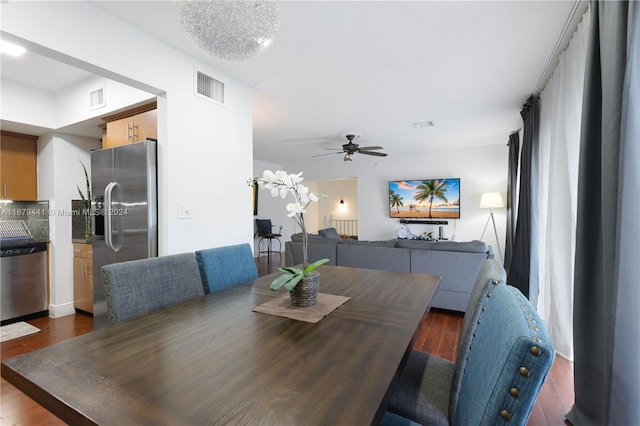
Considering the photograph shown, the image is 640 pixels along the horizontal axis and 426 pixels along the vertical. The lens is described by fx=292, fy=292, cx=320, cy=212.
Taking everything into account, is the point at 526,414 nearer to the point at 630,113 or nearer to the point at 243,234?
the point at 630,113

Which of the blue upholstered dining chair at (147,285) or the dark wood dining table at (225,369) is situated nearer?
the dark wood dining table at (225,369)

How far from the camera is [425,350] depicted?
2568 mm

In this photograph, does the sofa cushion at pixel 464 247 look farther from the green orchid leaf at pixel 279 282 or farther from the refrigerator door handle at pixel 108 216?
the refrigerator door handle at pixel 108 216

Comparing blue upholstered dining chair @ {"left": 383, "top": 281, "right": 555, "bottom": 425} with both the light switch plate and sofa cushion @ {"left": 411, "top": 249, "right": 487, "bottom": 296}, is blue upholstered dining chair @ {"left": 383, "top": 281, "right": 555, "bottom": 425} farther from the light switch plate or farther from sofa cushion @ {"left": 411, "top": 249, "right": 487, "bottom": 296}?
sofa cushion @ {"left": 411, "top": 249, "right": 487, "bottom": 296}

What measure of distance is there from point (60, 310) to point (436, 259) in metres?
4.45

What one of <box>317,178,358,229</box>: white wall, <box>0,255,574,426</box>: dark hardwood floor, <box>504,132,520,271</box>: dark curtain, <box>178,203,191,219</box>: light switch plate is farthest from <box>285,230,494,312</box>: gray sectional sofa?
<box>317,178,358,229</box>: white wall

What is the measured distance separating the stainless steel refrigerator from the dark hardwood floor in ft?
2.09

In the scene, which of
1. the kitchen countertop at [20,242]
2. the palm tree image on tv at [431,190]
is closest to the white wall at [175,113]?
the kitchen countertop at [20,242]

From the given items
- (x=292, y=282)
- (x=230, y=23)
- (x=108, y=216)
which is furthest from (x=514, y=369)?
(x=108, y=216)

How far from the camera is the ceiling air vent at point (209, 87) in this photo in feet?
8.27

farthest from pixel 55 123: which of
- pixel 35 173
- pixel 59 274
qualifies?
pixel 59 274

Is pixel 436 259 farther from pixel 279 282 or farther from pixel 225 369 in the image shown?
pixel 225 369

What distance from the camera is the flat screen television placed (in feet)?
20.9

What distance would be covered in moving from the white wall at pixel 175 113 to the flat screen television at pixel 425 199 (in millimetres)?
4658
